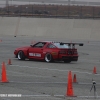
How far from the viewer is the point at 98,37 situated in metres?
75.3

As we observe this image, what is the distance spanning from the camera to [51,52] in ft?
91.1

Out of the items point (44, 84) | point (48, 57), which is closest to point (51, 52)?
point (48, 57)

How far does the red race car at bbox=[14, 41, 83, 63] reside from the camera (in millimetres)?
27717

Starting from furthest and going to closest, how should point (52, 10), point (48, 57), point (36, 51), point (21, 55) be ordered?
point (52, 10) < point (21, 55) < point (36, 51) < point (48, 57)

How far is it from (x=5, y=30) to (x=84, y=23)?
1430cm

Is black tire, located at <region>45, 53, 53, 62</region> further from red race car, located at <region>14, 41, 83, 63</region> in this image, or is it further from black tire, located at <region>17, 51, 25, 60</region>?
black tire, located at <region>17, 51, 25, 60</region>

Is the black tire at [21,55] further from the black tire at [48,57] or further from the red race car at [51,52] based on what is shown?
the black tire at [48,57]

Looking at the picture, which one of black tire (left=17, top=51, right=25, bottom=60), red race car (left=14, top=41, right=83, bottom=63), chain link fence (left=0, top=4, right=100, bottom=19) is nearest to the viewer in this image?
red race car (left=14, top=41, right=83, bottom=63)

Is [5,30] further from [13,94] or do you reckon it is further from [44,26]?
[13,94]

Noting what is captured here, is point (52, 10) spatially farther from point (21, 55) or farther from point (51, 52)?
point (51, 52)

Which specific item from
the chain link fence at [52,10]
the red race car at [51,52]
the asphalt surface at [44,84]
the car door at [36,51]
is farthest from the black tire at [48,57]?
the chain link fence at [52,10]

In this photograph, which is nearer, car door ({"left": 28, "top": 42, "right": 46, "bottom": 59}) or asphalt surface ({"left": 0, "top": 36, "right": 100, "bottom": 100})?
asphalt surface ({"left": 0, "top": 36, "right": 100, "bottom": 100})

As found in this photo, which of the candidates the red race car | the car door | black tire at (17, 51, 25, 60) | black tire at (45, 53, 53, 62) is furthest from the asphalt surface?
black tire at (17, 51, 25, 60)

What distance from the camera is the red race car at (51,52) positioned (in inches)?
1091
